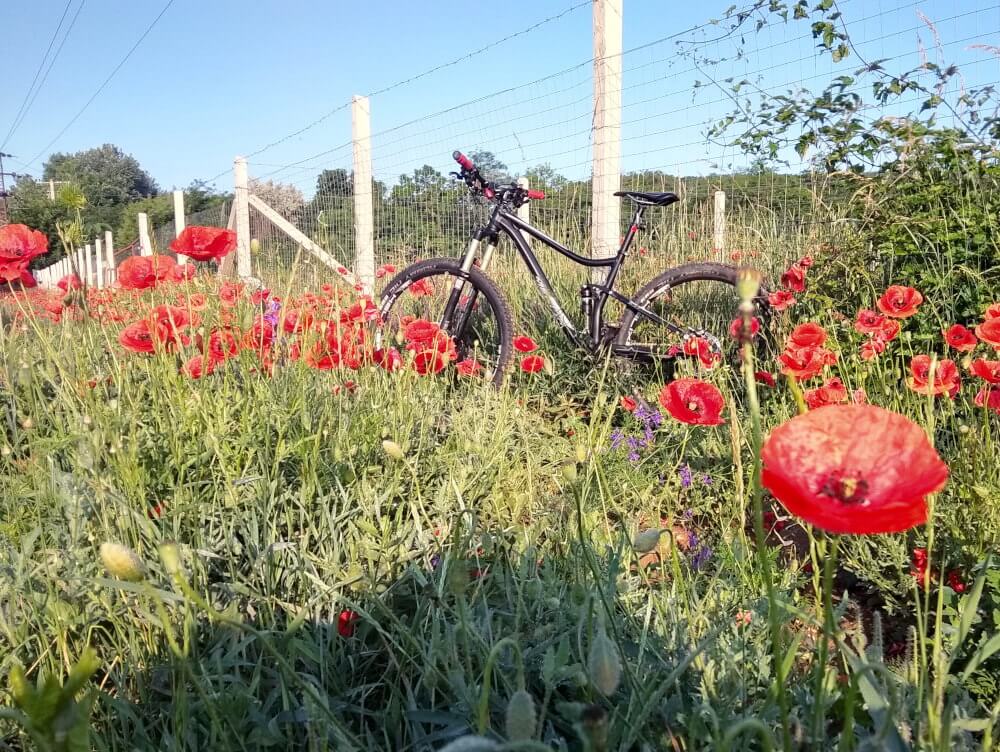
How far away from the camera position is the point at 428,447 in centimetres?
193

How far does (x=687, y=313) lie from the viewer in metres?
3.42

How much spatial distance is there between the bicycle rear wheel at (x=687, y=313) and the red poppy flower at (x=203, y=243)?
156 cm

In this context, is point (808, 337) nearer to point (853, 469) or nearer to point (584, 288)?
point (853, 469)

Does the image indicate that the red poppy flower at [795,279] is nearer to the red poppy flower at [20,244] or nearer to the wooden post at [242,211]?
the red poppy flower at [20,244]

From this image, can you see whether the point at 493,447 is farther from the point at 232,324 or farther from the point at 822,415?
the point at 822,415

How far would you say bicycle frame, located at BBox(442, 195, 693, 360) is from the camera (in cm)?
315

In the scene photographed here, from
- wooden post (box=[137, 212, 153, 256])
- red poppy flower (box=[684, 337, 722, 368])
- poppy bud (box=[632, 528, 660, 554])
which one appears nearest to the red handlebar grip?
wooden post (box=[137, 212, 153, 256])

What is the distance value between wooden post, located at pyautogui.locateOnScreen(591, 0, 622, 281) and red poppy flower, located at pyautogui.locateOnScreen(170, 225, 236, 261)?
252cm

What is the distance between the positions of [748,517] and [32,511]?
5.73 ft

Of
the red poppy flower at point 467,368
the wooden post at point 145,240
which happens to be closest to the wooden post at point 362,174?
the wooden post at point 145,240

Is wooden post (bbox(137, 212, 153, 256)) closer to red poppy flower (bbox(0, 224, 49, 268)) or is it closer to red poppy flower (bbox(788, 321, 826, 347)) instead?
red poppy flower (bbox(0, 224, 49, 268))

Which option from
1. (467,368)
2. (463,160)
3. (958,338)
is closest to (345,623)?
(467,368)

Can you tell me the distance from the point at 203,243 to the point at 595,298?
6.30ft

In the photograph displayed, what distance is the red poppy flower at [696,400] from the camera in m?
1.28
